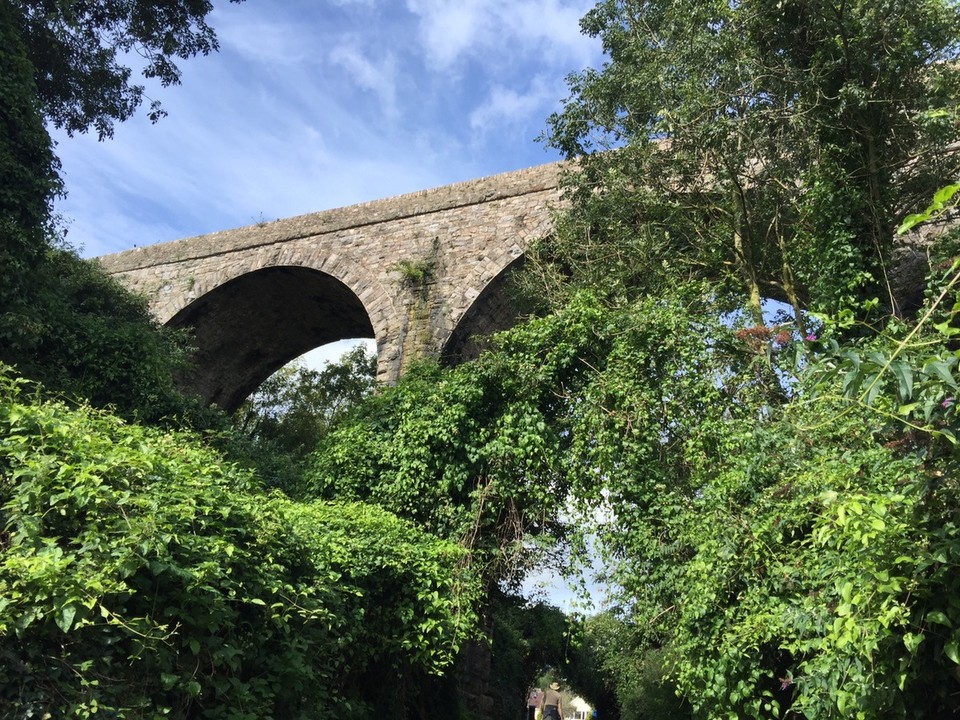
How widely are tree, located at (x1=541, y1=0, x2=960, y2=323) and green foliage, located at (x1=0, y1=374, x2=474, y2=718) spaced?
4.88 m

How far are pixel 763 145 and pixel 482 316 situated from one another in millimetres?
4756

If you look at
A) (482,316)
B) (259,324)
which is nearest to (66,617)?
(482,316)

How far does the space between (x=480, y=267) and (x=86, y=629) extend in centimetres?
833

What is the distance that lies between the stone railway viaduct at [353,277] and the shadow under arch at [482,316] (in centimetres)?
2

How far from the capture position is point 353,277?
12438mm

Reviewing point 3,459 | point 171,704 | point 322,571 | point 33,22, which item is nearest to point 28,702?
point 171,704

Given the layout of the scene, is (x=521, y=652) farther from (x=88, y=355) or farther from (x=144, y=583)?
(x=144, y=583)

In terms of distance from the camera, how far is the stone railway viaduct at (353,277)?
447 inches

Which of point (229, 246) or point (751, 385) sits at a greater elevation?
point (229, 246)

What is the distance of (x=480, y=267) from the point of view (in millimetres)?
11383

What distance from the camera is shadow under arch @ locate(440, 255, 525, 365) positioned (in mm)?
11086

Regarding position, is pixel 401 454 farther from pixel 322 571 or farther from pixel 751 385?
pixel 751 385

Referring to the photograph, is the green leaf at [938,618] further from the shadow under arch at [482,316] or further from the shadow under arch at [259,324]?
the shadow under arch at [259,324]

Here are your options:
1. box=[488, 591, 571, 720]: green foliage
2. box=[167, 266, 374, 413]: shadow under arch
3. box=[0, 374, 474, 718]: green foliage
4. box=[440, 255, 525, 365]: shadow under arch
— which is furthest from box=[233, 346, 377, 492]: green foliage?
box=[0, 374, 474, 718]: green foliage
